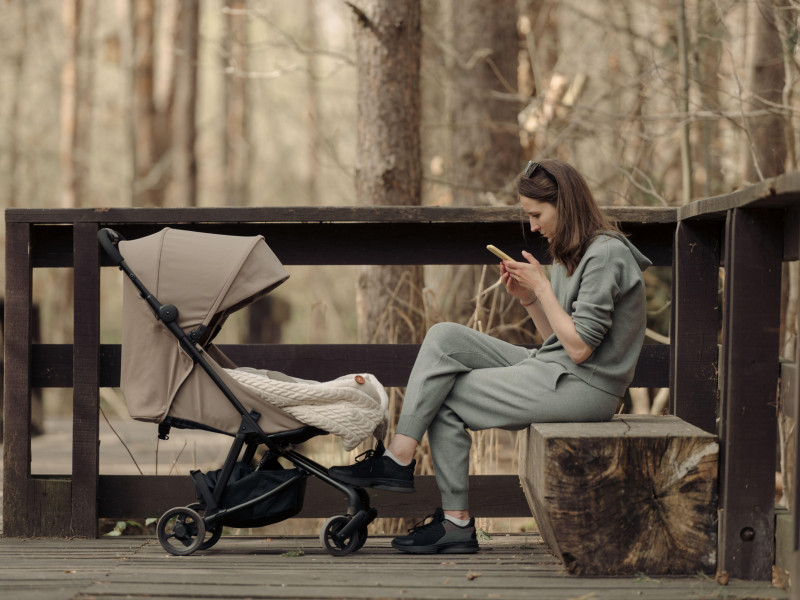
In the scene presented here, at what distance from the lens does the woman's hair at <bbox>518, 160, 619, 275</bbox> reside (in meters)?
3.48

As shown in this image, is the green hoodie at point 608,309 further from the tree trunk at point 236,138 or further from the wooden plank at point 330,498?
the tree trunk at point 236,138

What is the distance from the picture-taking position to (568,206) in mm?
3488

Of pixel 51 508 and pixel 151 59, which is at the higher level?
pixel 151 59

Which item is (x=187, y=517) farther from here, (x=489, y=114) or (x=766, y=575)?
(x=489, y=114)

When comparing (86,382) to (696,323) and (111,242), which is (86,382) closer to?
(111,242)

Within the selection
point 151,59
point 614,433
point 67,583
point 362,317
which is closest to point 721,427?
Answer: point 614,433

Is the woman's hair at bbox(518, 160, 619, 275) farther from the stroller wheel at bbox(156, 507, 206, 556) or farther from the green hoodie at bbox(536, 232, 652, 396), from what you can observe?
the stroller wheel at bbox(156, 507, 206, 556)

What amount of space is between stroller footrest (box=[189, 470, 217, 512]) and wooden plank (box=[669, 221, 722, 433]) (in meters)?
1.79

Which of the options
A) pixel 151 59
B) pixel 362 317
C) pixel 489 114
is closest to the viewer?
pixel 362 317

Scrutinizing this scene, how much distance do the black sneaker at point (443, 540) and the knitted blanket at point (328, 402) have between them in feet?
1.42

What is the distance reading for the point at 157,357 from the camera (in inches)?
139

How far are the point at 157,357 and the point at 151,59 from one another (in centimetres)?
→ 1288

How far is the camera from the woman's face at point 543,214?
353 cm

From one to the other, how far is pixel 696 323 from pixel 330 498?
1632 mm
